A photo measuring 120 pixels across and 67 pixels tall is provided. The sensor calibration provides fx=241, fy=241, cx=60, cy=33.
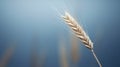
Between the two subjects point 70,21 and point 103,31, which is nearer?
point 70,21

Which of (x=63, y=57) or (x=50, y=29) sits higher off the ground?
(x=50, y=29)

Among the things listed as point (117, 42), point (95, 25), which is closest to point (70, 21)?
point (95, 25)

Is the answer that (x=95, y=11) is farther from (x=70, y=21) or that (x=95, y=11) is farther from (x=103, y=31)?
(x=70, y=21)

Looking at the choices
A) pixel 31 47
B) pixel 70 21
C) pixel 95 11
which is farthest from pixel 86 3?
pixel 31 47

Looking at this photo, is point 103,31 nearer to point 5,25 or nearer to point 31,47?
point 31,47

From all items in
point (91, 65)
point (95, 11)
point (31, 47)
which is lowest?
point (91, 65)

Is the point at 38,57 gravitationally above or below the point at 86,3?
below

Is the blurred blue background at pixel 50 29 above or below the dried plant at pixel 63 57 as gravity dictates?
above

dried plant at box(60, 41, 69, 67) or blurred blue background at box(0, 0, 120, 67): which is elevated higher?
blurred blue background at box(0, 0, 120, 67)
